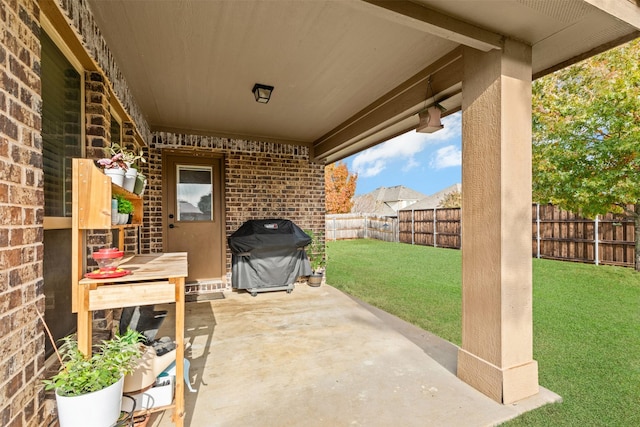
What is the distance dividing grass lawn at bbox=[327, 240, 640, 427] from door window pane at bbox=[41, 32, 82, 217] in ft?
9.87

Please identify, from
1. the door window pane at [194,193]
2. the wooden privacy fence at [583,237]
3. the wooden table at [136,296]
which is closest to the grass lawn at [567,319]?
the wooden privacy fence at [583,237]

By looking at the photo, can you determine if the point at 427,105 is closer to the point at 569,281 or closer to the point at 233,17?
the point at 233,17

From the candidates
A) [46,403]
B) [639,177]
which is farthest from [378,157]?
[46,403]

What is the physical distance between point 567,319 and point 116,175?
4.73 metres

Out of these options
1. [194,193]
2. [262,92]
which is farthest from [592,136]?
[194,193]

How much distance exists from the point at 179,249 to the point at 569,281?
6827 mm

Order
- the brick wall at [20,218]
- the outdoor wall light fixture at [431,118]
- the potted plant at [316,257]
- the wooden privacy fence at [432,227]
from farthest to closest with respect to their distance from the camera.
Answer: the wooden privacy fence at [432,227]
the potted plant at [316,257]
the outdoor wall light fixture at [431,118]
the brick wall at [20,218]

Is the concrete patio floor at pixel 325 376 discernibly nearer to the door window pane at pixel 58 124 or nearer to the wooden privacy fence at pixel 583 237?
the door window pane at pixel 58 124

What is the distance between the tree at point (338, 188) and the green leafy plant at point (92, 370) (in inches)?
720

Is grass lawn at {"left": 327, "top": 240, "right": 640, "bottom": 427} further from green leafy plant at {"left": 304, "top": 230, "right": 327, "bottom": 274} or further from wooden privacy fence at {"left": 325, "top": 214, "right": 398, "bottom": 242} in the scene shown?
wooden privacy fence at {"left": 325, "top": 214, "right": 398, "bottom": 242}

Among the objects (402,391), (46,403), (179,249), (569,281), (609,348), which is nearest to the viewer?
(46,403)

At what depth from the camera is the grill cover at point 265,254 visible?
4.85 m

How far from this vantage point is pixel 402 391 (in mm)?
2232

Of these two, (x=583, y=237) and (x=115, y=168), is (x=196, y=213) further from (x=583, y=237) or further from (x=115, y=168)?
(x=583, y=237)
